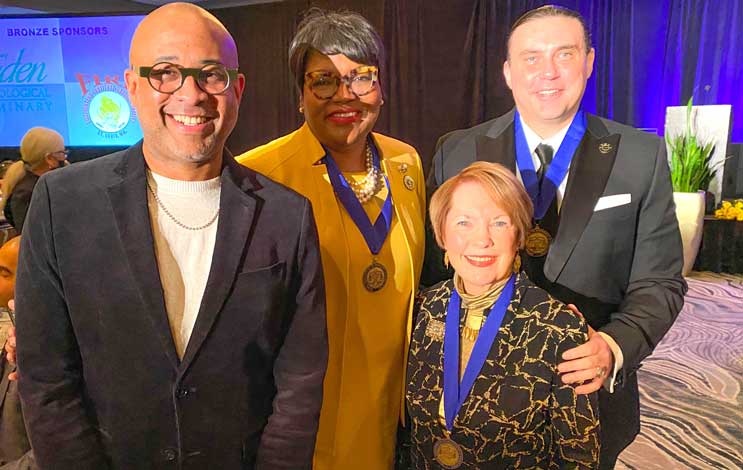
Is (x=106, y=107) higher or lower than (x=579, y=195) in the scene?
higher

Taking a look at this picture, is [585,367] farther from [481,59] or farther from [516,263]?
[481,59]

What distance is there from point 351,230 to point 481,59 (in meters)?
7.11

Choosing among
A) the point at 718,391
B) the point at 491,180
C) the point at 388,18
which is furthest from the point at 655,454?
the point at 388,18

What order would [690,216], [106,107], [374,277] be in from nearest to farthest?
[374,277] → [690,216] → [106,107]

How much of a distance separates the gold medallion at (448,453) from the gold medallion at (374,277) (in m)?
Answer: 0.48

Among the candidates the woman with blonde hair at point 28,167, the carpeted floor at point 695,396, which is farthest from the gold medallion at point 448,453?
the woman with blonde hair at point 28,167

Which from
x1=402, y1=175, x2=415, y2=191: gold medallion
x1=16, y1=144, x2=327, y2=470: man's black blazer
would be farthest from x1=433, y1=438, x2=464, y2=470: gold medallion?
x1=402, y1=175, x2=415, y2=191: gold medallion

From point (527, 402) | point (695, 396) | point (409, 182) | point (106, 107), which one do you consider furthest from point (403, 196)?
point (106, 107)

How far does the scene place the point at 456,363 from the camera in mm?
1586

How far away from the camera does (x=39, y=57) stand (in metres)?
7.13

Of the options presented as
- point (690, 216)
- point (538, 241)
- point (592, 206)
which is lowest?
point (690, 216)

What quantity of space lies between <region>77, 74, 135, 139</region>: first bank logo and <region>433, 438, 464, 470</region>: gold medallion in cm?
674

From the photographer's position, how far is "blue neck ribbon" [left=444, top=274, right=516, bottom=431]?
1.55 meters

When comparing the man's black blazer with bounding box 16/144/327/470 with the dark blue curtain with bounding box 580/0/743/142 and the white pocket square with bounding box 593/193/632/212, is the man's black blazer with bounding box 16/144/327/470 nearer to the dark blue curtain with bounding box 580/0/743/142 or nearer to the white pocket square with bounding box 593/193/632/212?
the white pocket square with bounding box 593/193/632/212
